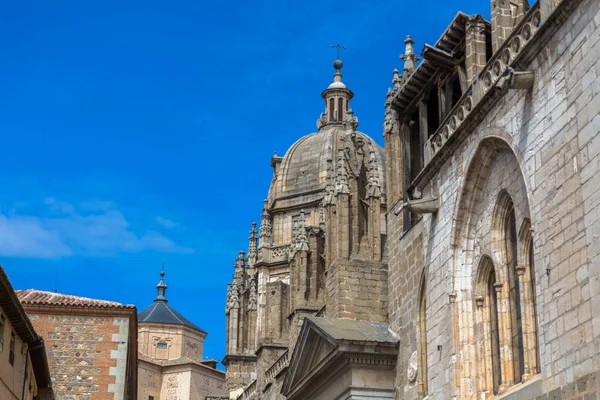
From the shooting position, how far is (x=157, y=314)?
69250 mm

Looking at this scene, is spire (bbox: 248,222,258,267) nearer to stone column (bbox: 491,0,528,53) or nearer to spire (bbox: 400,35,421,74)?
spire (bbox: 400,35,421,74)

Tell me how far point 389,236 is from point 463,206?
449 centimetres

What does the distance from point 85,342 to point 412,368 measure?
36.2 ft

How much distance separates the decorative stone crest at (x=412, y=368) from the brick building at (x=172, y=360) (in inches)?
1614

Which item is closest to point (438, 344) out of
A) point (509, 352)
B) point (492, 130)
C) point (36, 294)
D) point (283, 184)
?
point (509, 352)

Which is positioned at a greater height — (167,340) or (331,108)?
(331,108)

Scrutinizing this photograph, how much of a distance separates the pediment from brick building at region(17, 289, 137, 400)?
4795 millimetres

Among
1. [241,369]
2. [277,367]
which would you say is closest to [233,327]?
[241,369]

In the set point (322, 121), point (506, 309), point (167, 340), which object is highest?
point (322, 121)

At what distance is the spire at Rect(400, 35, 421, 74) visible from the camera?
22016 millimetres

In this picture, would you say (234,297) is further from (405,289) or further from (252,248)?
(405,289)

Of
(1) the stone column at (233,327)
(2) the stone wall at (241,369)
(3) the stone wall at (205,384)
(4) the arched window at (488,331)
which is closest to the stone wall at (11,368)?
(4) the arched window at (488,331)

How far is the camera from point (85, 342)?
1070 inches

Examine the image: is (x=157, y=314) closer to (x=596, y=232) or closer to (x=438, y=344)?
(x=438, y=344)
